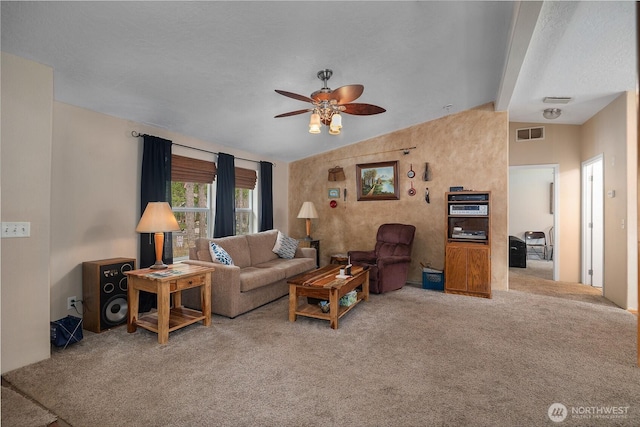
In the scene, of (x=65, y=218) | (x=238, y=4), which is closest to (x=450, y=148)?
(x=238, y=4)

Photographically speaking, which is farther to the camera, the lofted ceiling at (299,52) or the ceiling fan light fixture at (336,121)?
the ceiling fan light fixture at (336,121)

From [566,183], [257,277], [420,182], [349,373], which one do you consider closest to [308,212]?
[420,182]

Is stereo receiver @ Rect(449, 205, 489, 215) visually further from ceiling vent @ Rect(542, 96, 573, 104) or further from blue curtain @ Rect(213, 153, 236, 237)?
blue curtain @ Rect(213, 153, 236, 237)

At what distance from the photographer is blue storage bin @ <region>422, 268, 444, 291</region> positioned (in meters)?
4.81

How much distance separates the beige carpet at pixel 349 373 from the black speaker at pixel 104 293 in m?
0.15

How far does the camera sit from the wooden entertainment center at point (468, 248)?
440cm

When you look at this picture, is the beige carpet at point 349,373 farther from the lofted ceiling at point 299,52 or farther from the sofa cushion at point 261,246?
the lofted ceiling at point 299,52

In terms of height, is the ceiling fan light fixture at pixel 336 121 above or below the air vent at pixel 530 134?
below

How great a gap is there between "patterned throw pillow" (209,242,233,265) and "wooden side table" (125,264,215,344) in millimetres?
347

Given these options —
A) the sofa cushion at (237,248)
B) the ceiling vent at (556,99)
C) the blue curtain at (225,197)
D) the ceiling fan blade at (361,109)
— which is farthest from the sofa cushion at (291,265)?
the ceiling vent at (556,99)

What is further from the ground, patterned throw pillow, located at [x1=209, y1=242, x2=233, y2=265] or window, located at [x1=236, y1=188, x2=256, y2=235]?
window, located at [x1=236, y1=188, x2=256, y2=235]

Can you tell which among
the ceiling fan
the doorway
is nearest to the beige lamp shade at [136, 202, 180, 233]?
the ceiling fan

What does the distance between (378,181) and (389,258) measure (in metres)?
1.66

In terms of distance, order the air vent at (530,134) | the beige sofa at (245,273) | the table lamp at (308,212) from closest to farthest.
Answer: the beige sofa at (245,273), the air vent at (530,134), the table lamp at (308,212)
